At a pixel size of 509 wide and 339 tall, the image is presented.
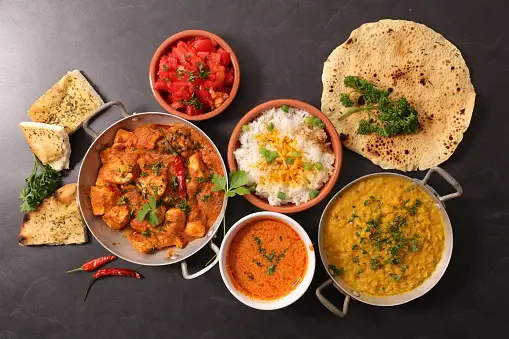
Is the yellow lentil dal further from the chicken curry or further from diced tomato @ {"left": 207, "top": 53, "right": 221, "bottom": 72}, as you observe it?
diced tomato @ {"left": 207, "top": 53, "right": 221, "bottom": 72}

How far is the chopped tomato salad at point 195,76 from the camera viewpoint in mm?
3814

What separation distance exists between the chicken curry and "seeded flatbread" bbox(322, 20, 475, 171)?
1230 millimetres

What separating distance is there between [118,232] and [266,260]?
1255 mm

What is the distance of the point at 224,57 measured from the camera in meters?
3.93

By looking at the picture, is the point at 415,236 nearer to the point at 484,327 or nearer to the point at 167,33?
the point at 484,327

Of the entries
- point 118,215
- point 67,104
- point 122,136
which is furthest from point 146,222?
point 67,104

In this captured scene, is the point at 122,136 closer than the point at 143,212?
No

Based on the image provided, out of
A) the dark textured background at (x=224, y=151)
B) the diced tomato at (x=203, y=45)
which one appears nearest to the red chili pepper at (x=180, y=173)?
the dark textured background at (x=224, y=151)

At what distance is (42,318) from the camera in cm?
430

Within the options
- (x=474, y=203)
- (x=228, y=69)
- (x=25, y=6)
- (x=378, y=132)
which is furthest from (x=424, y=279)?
(x=25, y=6)

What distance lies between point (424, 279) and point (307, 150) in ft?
4.63

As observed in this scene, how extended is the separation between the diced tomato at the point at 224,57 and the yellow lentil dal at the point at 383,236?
4.80 ft

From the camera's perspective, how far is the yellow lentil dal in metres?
3.65

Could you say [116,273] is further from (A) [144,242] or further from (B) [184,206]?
(B) [184,206]
